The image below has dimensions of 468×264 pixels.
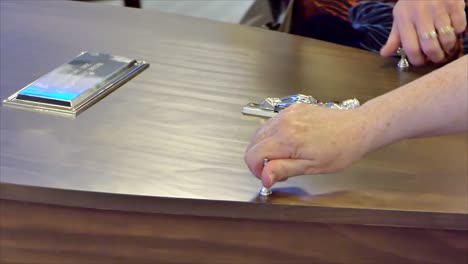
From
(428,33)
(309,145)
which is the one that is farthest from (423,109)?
(428,33)

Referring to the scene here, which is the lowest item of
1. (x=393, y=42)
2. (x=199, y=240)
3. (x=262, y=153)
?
(x=199, y=240)

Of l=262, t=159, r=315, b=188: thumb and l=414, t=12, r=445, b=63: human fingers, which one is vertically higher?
l=414, t=12, r=445, b=63: human fingers

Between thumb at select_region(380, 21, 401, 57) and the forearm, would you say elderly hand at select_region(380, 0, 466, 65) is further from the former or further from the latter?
the forearm

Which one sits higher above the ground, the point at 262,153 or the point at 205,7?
the point at 205,7

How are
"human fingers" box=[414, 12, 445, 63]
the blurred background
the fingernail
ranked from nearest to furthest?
the fingernail
"human fingers" box=[414, 12, 445, 63]
the blurred background

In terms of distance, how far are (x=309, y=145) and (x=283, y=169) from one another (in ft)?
0.12

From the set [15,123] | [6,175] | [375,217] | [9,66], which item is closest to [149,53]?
[9,66]

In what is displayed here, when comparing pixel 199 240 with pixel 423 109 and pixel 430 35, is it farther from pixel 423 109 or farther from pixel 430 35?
pixel 430 35

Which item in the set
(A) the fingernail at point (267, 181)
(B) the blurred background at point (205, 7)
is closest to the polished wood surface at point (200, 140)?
(A) the fingernail at point (267, 181)

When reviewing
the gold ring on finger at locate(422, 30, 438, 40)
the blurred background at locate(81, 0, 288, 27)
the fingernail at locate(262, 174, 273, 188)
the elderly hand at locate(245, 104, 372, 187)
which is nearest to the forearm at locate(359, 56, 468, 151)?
the elderly hand at locate(245, 104, 372, 187)

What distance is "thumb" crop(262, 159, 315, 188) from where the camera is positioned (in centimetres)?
75

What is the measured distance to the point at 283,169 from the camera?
0.76 metres

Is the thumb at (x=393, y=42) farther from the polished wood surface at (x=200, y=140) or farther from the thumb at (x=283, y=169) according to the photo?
the thumb at (x=283, y=169)

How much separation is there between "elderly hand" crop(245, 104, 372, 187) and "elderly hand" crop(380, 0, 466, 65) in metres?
0.38
